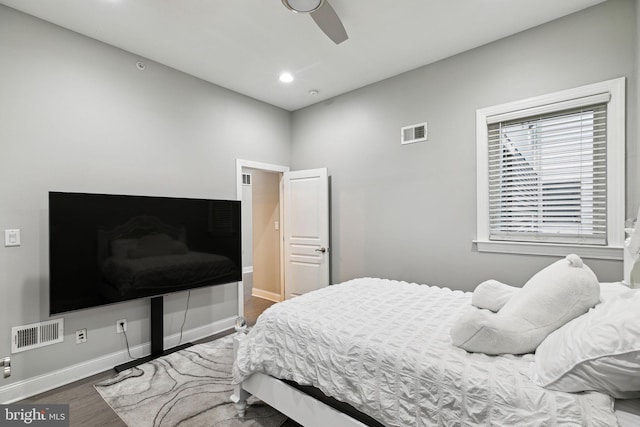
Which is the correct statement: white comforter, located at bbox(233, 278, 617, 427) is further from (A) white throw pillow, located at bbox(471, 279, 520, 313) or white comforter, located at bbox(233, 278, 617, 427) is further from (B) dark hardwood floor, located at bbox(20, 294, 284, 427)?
(B) dark hardwood floor, located at bbox(20, 294, 284, 427)

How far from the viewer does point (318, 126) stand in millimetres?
4285

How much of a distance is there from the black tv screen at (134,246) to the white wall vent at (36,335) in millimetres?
290

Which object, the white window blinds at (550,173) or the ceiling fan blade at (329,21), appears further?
the white window blinds at (550,173)

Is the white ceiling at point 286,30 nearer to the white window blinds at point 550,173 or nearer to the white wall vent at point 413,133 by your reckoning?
the white wall vent at point 413,133

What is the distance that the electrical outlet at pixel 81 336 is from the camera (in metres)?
2.62

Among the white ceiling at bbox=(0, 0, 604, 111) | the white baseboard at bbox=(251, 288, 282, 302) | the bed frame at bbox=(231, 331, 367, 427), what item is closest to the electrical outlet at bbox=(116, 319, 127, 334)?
the bed frame at bbox=(231, 331, 367, 427)

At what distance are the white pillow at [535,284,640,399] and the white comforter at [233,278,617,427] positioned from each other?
0.05m

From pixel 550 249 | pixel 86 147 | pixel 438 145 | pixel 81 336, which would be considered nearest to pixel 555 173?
pixel 550 249

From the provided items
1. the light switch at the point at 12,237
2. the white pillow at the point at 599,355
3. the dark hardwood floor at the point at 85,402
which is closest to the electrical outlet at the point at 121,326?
the dark hardwood floor at the point at 85,402

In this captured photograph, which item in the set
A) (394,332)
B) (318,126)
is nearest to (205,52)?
(318,126)

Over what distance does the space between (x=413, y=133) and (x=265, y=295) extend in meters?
3.54

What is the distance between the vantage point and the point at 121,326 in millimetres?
2889

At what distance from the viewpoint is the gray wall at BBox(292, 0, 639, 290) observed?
241 cm

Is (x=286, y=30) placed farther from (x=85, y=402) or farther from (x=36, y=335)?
(x=85, y=402)
